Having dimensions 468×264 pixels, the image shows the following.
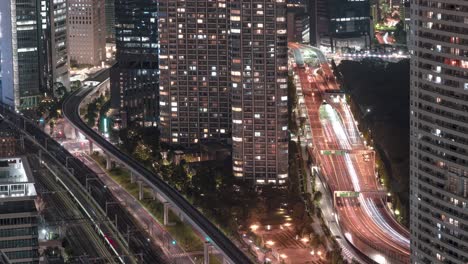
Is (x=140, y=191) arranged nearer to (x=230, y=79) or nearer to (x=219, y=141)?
(x=219, y=141)

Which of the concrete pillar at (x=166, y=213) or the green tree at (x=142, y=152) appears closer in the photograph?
the concrete pillar at (x=166, y=213)

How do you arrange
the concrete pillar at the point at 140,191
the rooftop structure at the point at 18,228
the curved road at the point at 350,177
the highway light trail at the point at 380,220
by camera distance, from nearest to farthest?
1. the rooftop structure at the point at 18,228
2. the curved road at the point at 350,177
3. the highway light trail at the point at 380,220
4. the concrete pillar at the point at 140,191

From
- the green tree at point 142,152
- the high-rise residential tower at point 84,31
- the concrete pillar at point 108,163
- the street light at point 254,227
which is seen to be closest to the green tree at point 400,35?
the high-rise residential tower at point 84,31

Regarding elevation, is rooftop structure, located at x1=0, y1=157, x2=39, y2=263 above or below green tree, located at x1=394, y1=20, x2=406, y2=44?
below

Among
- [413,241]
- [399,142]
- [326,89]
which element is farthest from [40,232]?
[326,89]

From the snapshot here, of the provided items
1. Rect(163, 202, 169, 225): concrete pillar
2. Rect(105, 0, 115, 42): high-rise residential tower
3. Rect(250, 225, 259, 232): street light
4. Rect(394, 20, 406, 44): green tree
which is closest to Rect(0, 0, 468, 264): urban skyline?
Rect(250, 225, 259, 232): street light

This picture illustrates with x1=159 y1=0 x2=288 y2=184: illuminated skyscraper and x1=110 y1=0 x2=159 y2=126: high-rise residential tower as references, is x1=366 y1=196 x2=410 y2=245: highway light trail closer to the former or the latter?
x1=159 y1=0 x2=288 y2=184: illuminated skyscraper

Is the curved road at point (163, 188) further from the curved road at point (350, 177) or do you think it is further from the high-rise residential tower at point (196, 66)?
the curved road at point (350, 177)
